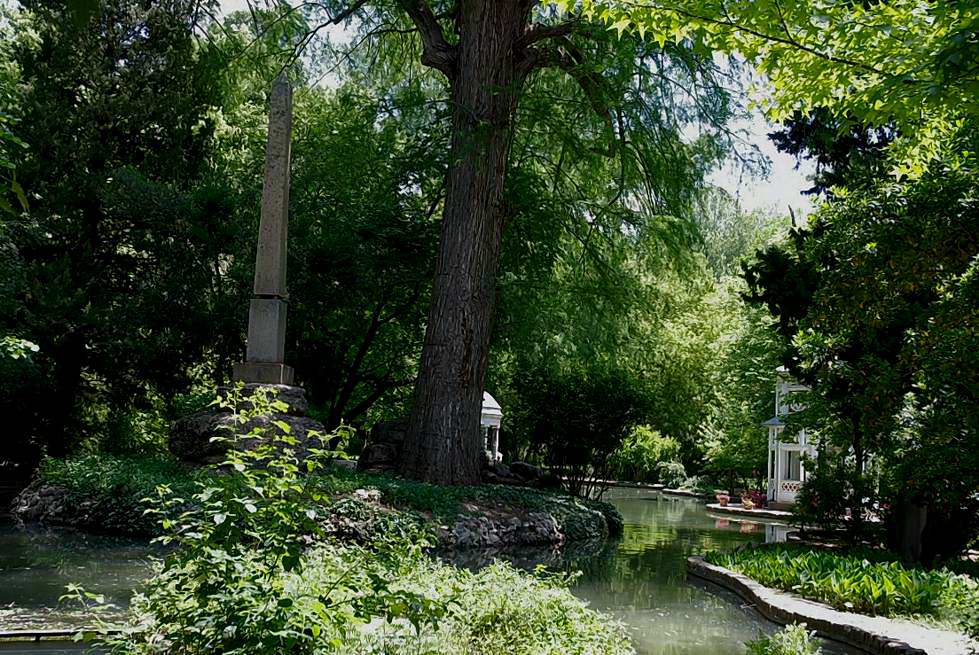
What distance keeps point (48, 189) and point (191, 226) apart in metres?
3.35

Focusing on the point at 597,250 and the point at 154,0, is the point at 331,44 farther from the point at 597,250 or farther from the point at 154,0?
the point at 597,250

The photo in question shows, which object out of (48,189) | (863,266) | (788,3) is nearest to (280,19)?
(48,189)

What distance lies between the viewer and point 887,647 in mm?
6809

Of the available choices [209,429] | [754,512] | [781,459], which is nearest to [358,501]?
[209,429]

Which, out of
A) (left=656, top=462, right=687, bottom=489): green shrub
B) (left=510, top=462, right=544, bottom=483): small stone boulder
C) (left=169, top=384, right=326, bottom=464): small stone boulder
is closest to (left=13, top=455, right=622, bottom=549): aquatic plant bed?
(left=169, top=384, right=326, bottom=464): small stone boulder

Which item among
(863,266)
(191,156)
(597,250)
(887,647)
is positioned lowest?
(887,647)

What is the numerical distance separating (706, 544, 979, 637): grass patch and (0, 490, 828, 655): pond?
66cm

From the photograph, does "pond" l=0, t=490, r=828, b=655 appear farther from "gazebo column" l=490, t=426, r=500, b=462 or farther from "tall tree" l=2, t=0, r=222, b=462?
"gazebo column" l=490, t=426, r=500, b=462

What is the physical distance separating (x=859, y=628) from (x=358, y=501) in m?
6.47

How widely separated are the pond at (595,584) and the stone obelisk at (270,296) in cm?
321

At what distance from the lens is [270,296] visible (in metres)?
13.8

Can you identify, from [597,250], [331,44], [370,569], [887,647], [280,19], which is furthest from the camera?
[597,250]

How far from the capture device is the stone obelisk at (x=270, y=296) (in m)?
13.6

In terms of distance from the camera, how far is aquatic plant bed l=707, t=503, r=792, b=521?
83.9 ft
